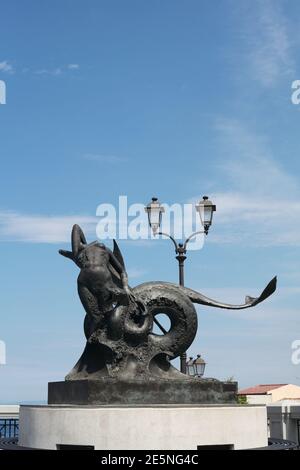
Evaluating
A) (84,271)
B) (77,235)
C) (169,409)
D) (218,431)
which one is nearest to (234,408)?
(218,431)

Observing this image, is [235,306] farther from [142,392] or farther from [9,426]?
[9,426]

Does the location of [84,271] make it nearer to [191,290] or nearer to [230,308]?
[191,290]

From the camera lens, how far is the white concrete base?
10719 mm

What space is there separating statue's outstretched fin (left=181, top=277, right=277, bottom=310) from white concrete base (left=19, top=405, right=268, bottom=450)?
279cm

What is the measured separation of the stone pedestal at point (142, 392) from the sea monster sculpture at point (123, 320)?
0.27 m

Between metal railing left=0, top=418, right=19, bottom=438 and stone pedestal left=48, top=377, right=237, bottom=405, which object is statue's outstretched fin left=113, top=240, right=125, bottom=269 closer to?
stone pedestal left=48, top=377, right=237, bottom=405

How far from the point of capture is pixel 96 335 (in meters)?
12.6

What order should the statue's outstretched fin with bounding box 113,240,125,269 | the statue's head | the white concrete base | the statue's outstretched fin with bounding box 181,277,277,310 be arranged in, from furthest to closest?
1. the statue's outstretched fin with bounding box 181,277,277,310
2. the statue's outstretched fin with bounding box 113,240,125,269
3. the statue's head
4. the white concrete base

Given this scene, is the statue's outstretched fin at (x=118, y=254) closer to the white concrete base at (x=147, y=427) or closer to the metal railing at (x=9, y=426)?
the white concrete base at (x=147, y=427)

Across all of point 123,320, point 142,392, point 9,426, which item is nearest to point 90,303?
point 123,320

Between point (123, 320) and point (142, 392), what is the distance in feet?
4.53

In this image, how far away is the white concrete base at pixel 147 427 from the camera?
422 inches

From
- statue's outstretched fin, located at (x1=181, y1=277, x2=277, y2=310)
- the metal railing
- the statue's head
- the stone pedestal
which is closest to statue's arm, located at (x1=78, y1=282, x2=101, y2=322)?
the statue's head
